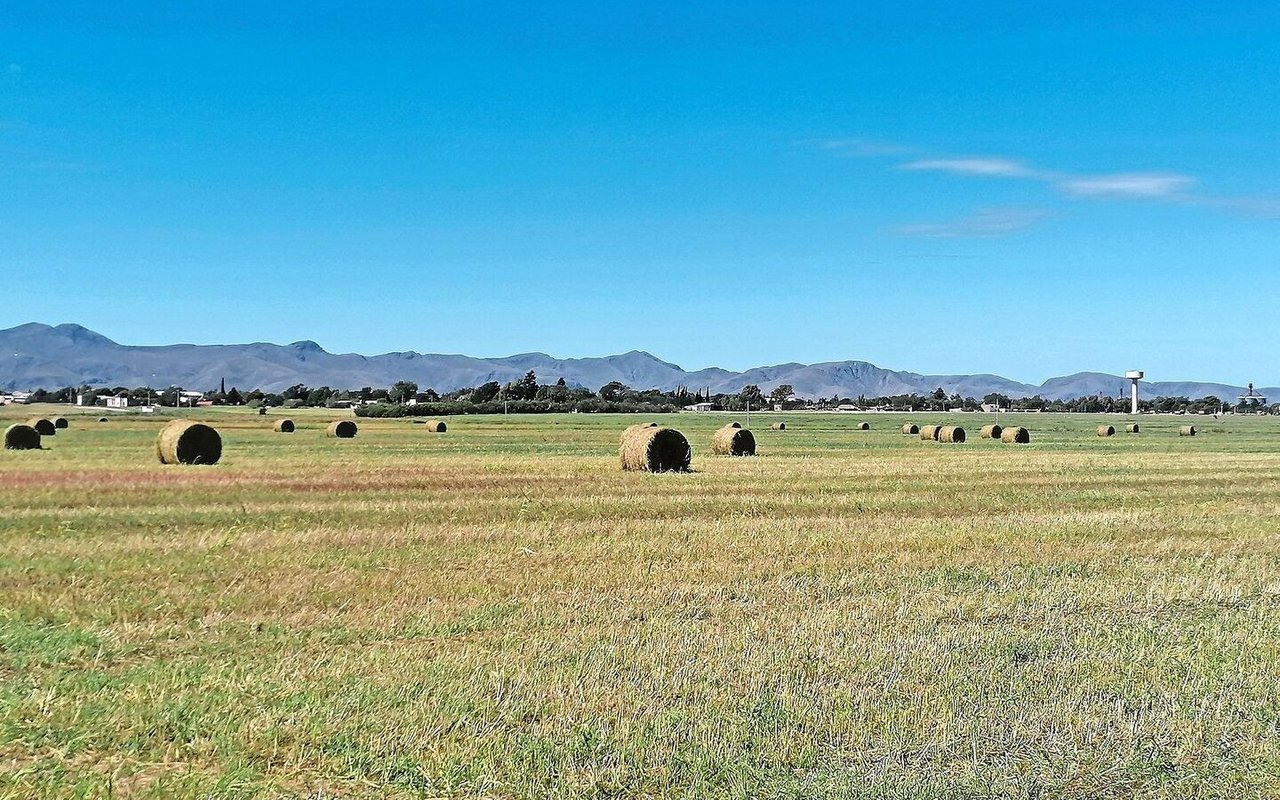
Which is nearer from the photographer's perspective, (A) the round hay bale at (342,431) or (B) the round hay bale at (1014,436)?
Answer: (B) the round hay bale at (1014,436)

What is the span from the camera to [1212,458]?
4644 centimetres

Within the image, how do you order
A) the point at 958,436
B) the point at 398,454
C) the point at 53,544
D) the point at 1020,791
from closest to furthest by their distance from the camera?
1. the point at 1020,791
2. the point at 53,544
3. the point at 398,454
4. the point at 958,436

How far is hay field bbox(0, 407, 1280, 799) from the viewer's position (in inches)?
278

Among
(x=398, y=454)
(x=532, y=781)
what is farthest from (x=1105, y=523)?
(x=398, y=454)

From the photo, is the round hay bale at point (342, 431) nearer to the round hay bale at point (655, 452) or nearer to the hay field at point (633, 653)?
the round hay bale at point (655, 452)

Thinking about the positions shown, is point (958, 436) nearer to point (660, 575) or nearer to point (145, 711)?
point (660, 575)

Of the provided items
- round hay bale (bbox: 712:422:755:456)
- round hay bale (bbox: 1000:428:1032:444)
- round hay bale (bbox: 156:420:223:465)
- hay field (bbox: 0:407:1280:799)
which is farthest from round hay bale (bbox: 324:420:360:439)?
hay field (bbox: 0:407:1280:799)

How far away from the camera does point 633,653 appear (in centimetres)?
972

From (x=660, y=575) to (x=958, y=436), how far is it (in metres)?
52.2

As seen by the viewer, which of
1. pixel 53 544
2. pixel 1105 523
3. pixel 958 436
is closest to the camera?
pixel 53 544

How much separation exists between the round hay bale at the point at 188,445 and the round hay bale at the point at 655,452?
1222 cm

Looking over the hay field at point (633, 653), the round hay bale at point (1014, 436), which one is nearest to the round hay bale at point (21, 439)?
the hay field at point (633, 653)

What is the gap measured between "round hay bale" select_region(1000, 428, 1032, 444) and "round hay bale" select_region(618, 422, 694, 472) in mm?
32135

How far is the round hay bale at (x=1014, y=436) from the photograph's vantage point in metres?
61.9
